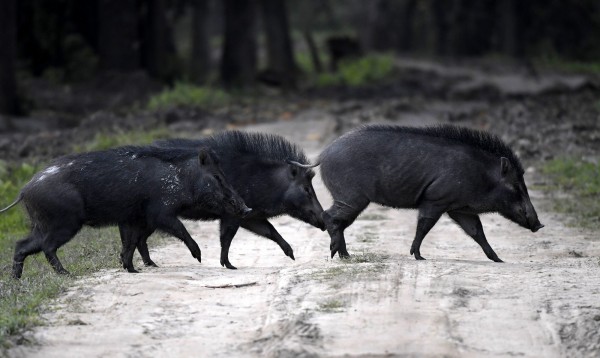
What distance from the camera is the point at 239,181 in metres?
11.2

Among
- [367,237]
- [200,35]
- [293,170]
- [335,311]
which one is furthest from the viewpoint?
[200,35]

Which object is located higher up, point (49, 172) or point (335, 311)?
point (49, 172)

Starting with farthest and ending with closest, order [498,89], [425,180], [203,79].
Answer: [203,79], [498,89], [425,180]

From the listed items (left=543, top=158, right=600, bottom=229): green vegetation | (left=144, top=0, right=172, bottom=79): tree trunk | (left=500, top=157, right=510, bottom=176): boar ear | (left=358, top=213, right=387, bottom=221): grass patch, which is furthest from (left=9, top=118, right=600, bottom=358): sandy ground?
(left=144, top=0, right=172, bottom=79): tree trunk

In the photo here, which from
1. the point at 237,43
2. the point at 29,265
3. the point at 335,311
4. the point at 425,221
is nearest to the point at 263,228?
the point at 425,221

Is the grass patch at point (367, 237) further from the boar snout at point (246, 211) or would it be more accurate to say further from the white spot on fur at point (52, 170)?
the white spot on fur at point (52, 170)

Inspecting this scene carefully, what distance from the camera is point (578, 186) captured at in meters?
16.2

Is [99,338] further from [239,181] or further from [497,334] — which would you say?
[239,181]

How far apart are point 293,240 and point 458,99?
18.2 metres

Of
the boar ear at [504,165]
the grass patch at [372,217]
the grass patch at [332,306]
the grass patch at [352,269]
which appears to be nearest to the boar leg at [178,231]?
the grass patch at [352,269]

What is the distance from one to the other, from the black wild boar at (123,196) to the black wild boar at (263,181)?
0.28 meters

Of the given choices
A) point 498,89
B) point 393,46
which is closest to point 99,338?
point 498,89

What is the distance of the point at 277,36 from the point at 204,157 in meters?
27.1

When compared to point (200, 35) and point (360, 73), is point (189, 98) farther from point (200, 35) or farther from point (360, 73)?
point (200, 35)
